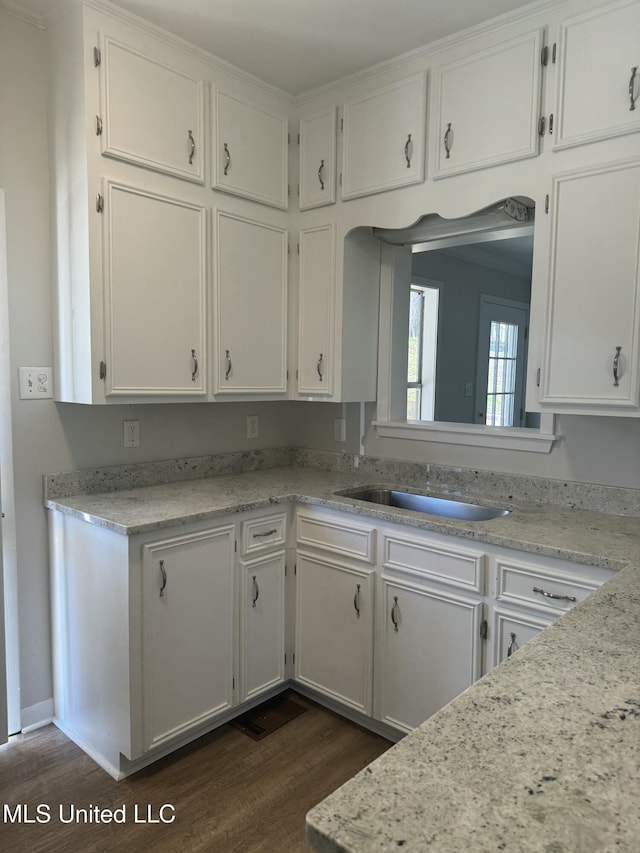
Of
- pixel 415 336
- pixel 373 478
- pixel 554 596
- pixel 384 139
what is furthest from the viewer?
pixel 415 336

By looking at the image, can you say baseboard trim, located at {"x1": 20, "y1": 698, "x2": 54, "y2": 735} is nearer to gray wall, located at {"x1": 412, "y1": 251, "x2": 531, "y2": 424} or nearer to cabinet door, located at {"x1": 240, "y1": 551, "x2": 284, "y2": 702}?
cabinet door, located at {"x1": 240, "y1": 551, "x2": 284, "y2": 702}

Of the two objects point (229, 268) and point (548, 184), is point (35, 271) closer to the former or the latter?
point (229, 268)

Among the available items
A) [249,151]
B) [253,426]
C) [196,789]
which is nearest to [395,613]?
[196,789]

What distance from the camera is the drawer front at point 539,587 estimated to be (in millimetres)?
1743

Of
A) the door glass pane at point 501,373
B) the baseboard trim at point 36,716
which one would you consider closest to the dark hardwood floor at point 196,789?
the baseboard trim at point 36,716

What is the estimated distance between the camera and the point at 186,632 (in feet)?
7.10

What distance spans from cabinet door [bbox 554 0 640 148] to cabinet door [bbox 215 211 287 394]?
4.19ft

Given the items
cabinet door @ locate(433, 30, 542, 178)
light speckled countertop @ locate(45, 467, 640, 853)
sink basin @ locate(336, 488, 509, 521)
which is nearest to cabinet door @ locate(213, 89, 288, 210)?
cabinet door @ locate(433, 30, 542, 178)

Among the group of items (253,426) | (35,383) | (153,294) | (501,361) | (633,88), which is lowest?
(253,426)

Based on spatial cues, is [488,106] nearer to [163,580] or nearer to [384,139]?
[384,139]

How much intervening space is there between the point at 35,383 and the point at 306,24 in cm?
169

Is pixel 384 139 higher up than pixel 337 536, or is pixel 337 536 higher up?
pixel 384 139

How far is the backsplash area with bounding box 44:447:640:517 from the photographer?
2.25 meters

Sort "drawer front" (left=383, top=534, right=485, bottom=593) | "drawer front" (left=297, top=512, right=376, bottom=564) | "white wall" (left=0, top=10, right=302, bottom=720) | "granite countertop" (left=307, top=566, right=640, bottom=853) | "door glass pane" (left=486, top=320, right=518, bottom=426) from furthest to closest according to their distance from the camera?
1. "door glass pane" (left=486, top=320, right=518, bottom=426)
2. "drawer front" (left=297, top=512, right=376, bottom=564)
3. "white wall" (left=0, top=10, right=302, bottom=720)
4. "drawer front" (left=383, top=534, right=485, bottom=593)
5. "granite countertop" (left=307, top=566, right=640, bottom=853)
